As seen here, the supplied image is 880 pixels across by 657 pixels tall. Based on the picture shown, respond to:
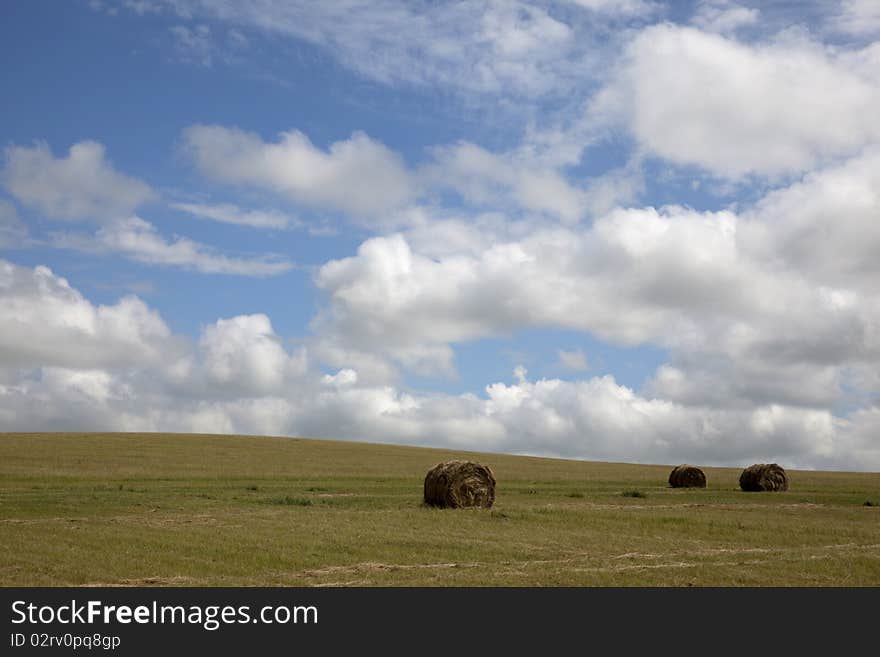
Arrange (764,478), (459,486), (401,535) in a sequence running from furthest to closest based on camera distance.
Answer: (764,478) → (459,486) → (401,535)

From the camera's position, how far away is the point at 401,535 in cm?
2039

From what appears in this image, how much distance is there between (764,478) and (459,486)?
2184 centimetres

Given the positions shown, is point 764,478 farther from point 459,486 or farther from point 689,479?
point 459,486

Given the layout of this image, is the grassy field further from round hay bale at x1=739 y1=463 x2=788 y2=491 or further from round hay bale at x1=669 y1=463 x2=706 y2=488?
round hay bale at x1=669 y1=463 x2=706 y2=488

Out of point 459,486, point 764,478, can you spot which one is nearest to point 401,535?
point 459,486

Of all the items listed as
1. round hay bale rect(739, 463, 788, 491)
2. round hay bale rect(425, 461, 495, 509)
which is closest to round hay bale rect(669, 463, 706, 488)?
round hay bale rect(739, 463, 788, 491)

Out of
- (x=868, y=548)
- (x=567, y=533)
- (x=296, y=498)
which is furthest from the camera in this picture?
(x=296, y=498)

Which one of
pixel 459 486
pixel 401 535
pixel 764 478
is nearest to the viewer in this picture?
pixel 401 535

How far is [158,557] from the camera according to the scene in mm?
16406

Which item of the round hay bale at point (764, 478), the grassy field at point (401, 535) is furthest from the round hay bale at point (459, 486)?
the round hay bale at point (764, 478)

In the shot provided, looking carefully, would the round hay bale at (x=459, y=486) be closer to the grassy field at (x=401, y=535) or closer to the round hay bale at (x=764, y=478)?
the grassy field at (x=401, y=535)
